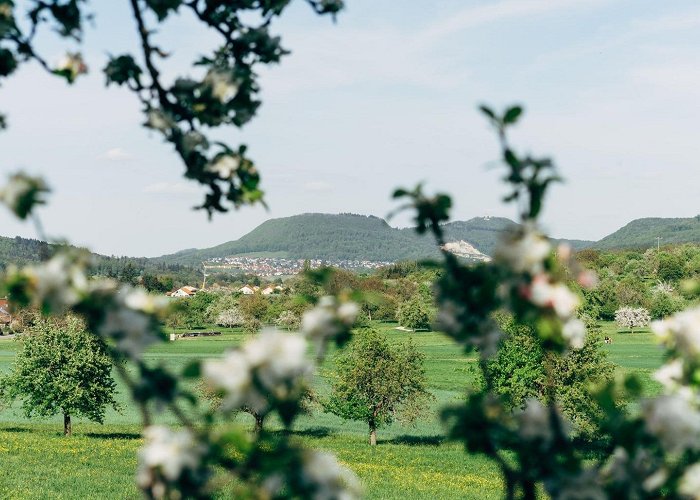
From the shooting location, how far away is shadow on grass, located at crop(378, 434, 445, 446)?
44.4 m

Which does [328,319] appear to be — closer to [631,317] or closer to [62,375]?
[62,375]

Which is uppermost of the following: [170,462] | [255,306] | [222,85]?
[222,85]

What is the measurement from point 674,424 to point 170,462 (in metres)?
1.47

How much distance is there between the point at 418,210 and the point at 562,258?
62 cm

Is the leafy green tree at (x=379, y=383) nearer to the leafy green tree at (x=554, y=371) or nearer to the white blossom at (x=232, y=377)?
the leafy green tree at (x=554, y=371)

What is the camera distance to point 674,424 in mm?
2215

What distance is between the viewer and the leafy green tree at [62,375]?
39.9m

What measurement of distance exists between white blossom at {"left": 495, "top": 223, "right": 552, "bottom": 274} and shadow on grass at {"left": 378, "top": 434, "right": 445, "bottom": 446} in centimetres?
4298

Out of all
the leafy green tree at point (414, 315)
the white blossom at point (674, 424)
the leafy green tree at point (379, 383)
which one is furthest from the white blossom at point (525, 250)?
the leafy green tree at point (414, 315)

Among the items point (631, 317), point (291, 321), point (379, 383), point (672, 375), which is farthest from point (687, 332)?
point (631, 317)

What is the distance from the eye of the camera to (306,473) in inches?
84.8

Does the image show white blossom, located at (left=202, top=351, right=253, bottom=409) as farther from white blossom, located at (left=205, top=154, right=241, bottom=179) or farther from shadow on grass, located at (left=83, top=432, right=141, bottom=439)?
shadow on grass, located at (left=83, top=432, right=141, bottom=439)

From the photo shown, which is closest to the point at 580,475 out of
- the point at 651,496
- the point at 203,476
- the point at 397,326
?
the point at 651,496

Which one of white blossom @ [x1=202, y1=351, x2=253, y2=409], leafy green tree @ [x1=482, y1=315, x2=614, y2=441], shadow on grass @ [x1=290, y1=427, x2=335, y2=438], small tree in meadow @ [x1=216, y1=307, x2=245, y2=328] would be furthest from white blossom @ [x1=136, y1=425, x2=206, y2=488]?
small tree in meadow @ [x1=216, y1=307, x2=245, y2=328]
